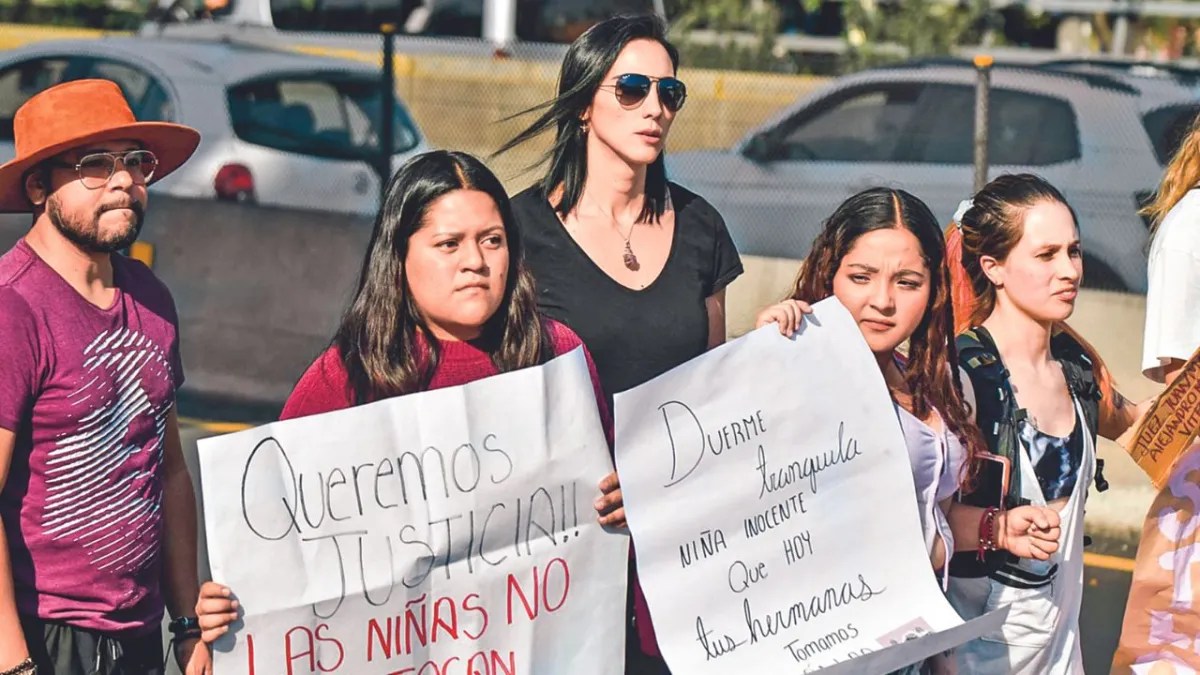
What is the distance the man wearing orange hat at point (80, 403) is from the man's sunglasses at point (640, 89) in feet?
3.56

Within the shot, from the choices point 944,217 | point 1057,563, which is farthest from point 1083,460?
point 944,217

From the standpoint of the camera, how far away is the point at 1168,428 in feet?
14.4

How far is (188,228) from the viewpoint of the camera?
10.9m

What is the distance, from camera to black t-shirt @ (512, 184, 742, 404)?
13.6ft

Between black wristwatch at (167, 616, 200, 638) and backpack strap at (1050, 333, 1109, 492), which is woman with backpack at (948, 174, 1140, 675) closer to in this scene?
backpack strap at (1050, 333, 1109, 492)

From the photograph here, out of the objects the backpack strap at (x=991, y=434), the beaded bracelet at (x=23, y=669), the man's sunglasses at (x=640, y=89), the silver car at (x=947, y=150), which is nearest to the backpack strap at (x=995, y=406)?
the backpack strap at (x=991, y=434)

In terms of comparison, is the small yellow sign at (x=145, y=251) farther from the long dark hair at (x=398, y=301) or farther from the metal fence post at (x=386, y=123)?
the long dark hair at (x=398, y=301)

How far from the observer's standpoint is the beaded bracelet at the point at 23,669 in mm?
3367

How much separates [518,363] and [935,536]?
1.01m

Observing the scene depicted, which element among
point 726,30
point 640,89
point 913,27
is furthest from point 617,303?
point 726,30

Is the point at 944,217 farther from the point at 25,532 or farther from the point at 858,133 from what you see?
the point at 25,532

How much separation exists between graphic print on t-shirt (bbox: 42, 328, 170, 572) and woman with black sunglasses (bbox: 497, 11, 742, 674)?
3.22 ft

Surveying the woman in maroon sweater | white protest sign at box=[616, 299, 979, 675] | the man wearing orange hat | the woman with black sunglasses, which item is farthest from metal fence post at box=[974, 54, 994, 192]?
the man wearing orange hat

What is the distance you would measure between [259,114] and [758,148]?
3158 mm
